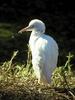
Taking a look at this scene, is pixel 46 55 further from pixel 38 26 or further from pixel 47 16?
pixel 47 16

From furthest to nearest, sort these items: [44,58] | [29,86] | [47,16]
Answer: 1. [47,16]
2. [44,58]
3. [29,86]

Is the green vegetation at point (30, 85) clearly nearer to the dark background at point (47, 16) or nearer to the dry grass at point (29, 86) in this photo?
the dry grass at point (29, 86)

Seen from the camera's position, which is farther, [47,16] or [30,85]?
[47,16]

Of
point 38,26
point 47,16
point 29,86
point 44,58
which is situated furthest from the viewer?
point 47,16

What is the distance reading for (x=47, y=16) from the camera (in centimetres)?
1591

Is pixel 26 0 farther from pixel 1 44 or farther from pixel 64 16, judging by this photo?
pixel 1 44

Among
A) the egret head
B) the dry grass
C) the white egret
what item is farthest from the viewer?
the egret head

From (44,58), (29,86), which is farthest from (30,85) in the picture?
(44,58)

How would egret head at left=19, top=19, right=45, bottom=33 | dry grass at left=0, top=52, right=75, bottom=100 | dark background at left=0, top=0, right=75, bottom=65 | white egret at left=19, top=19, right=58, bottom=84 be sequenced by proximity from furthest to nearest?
dark background at left=0, top=0, right=75, bottom=65
egret head at left=19, top=19, right=45, bottom=33
white egret at left=19, top=19, right=58, bottom=84
dry grass at left=0, top=52, right=75, bottom=100

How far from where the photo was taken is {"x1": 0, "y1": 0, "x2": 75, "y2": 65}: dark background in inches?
550

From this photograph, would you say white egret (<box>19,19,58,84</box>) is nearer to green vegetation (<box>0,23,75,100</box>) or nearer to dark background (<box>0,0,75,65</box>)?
green vegetation (<box>0,23,75,100</box>)

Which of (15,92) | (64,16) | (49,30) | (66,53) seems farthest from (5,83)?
(64,16)

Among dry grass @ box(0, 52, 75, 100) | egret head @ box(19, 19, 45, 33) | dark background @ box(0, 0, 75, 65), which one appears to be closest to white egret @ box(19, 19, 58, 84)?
dry grass @ box(0, 52, 75, 100)

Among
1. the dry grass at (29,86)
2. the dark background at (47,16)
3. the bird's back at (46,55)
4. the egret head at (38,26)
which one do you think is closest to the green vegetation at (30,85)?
the dry grass at (29,86)
